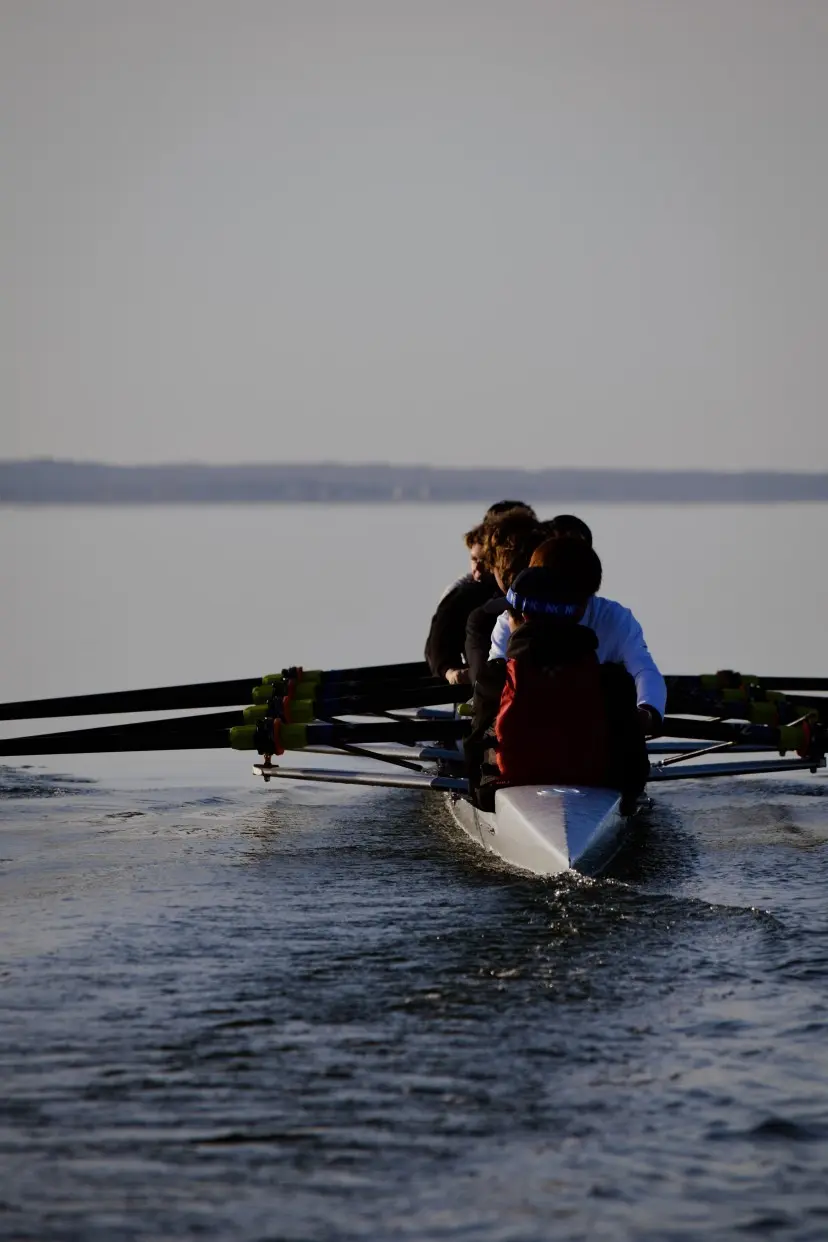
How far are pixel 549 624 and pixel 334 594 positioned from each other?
23.4m

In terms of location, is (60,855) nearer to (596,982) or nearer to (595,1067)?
(596,982)

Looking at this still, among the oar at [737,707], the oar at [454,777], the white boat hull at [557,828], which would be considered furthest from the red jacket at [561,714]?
the oar at [737,707]

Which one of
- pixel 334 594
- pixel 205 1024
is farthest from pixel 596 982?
pixel 334 594

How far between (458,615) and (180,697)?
2501 millimetres

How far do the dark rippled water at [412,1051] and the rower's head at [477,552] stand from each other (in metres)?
3.20

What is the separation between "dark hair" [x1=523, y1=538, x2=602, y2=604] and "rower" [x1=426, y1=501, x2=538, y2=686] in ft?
11.5

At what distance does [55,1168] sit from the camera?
5195 mm

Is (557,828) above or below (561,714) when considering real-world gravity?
below

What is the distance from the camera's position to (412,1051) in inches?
244

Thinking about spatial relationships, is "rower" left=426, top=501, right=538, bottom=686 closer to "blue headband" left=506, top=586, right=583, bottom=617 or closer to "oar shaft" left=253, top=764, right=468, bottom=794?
"oar shaft" left=253, top=764, right=468, bottom=794

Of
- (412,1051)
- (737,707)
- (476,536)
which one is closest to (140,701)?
(476,536)

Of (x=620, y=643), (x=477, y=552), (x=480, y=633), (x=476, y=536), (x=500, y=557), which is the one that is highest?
(x=476, y=536)

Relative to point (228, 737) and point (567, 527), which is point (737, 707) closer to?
point (567, 527)

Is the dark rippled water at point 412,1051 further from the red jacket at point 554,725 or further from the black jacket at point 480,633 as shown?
the black jacket at point 480,633
